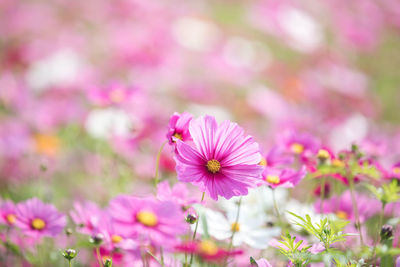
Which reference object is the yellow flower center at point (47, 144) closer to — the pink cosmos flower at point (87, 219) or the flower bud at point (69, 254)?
the pink cosmos flower at point (87, 219)

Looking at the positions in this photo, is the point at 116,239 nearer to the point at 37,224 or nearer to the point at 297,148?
the point at 37,224

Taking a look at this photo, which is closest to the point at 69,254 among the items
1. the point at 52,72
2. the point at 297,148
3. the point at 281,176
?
the point at 281,176

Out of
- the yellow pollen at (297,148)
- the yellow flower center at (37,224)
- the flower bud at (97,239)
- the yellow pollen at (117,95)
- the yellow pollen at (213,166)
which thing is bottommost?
the flower bud at (97,239)

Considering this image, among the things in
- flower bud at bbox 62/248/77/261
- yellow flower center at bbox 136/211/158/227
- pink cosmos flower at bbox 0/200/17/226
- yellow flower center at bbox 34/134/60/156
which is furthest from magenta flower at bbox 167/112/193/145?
yellow flower center at bbox 34/134/60/156

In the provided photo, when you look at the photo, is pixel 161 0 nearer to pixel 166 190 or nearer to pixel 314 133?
pixel 314 133

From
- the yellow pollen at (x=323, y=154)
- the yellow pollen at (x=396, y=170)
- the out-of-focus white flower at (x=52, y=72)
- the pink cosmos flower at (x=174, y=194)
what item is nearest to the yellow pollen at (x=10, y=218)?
the pink cosmos flower at (x=174, y=194)

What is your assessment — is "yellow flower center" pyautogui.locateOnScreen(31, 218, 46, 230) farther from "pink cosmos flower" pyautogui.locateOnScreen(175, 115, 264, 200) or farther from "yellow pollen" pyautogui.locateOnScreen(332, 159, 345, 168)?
"yellow pollen" pyautogui.locateOnScreen(332, 159, 345, 168)
